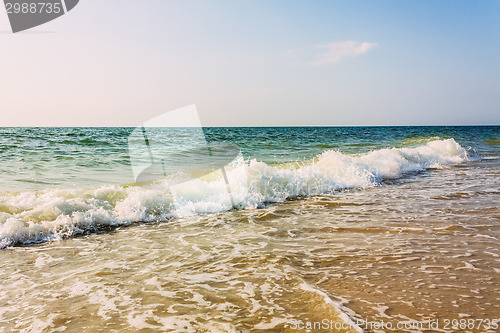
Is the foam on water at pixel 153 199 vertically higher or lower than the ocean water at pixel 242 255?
higher

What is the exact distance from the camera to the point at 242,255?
4352mm

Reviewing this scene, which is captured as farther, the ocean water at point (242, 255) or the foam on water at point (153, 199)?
the foam on water at point (153, 199)

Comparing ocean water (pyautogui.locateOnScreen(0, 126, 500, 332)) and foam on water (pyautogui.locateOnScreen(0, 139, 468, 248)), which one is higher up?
foam on water (pyautogui.locateOnScreen(0, 139, 468, 248))

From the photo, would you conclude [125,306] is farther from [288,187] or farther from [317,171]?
[317,171]

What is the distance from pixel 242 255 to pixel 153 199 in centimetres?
316

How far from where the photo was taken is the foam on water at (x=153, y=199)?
221 inches

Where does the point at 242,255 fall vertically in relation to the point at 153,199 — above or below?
below

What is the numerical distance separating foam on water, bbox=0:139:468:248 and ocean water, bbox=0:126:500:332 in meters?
0.03

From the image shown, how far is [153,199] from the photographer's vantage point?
6906 millimetres

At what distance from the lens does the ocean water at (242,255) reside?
9.48 ft

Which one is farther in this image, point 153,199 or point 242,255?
point 153,199

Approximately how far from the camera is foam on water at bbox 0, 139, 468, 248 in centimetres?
562

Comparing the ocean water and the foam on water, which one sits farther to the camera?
the foam on water

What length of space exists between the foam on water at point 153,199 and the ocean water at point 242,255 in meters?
0.03
